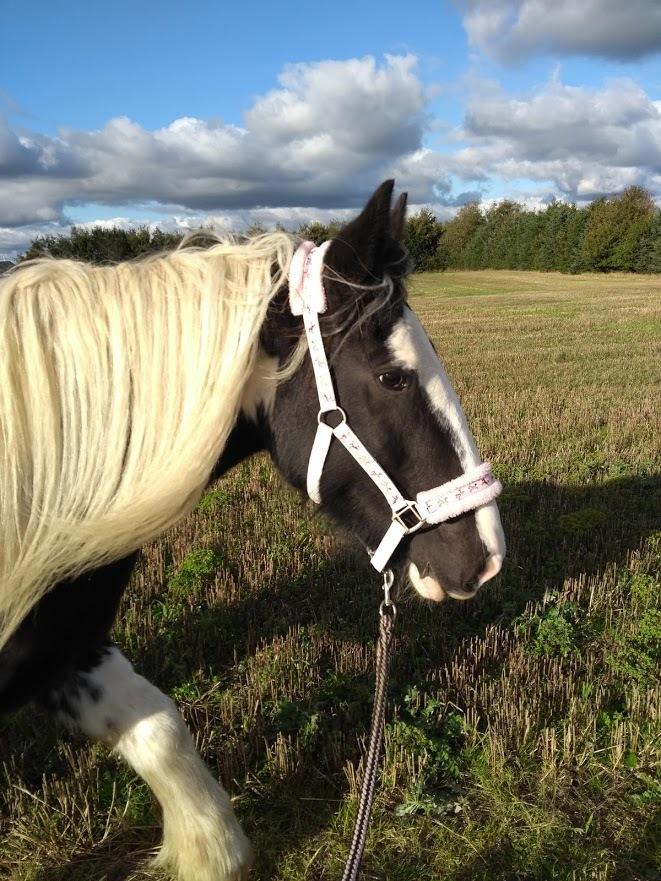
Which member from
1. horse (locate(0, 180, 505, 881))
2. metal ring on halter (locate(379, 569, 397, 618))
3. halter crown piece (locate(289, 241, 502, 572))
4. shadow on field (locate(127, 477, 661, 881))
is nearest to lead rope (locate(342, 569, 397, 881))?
metal ring on halter (locate(379, 569, 397, 618))

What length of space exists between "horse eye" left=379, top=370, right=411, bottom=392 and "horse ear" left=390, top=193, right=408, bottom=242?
1.56 feet

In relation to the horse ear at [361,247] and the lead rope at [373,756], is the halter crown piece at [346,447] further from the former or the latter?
the lead rope at [373,756]

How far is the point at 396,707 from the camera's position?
320 centimetres

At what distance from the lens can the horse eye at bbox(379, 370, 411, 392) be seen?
2.15m

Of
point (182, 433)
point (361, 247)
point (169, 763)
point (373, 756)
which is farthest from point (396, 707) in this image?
point (361, 247)

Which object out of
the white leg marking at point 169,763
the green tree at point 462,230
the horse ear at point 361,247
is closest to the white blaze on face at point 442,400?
the horse ear at point 361,247

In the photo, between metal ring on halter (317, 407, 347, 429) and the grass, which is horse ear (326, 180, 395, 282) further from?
the grass

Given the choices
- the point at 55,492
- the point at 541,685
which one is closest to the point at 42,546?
the point at 55,492

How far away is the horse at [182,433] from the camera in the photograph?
80.4 inches

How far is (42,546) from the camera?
203cm

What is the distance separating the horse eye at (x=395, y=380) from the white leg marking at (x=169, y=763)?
1.34m

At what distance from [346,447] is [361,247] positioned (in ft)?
2.10

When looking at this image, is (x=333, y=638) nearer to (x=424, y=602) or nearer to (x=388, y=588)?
(x=424, y=602)

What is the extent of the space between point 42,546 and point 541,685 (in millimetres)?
2542
